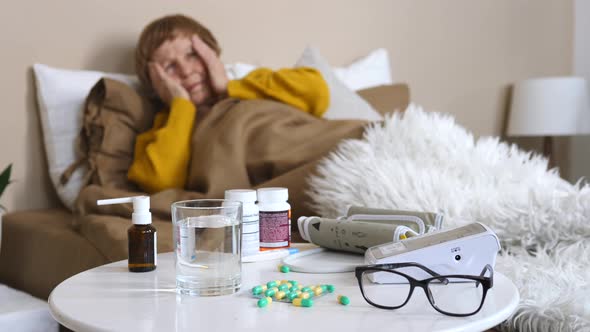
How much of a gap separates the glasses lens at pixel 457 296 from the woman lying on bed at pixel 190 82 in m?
0.86

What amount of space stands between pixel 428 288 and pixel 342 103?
3.63 ft

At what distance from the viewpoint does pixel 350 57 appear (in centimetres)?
224

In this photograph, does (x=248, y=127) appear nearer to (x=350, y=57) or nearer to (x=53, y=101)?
(x=53, y=101)

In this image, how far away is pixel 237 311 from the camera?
59 centimetres

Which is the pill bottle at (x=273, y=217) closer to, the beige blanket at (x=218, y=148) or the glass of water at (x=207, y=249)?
the glass of water at (x=207, y=249)

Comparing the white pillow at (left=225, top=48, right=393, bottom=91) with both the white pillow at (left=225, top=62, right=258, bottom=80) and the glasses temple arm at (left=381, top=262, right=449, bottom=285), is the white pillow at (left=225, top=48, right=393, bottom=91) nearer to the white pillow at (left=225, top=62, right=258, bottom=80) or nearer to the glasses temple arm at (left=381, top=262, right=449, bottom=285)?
the white pillow at (left=225, top=62, right=258, bottom=80)

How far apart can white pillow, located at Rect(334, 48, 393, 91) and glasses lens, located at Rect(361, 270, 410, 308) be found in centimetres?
136

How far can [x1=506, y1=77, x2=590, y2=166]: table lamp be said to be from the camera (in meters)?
2.63

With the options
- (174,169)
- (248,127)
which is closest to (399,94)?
(248,127)

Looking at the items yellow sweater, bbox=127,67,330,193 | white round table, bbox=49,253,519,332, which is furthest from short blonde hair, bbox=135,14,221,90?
white round table, bbox=49,253,519,332

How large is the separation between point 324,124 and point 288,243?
58 centimetres

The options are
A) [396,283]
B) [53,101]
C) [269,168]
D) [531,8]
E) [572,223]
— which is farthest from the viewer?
[531,8]

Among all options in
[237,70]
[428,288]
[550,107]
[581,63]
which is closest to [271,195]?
[428,288]

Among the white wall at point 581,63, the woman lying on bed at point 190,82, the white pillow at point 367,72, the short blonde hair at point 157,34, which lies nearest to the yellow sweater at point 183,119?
the woman lying on bed at point 190,82
